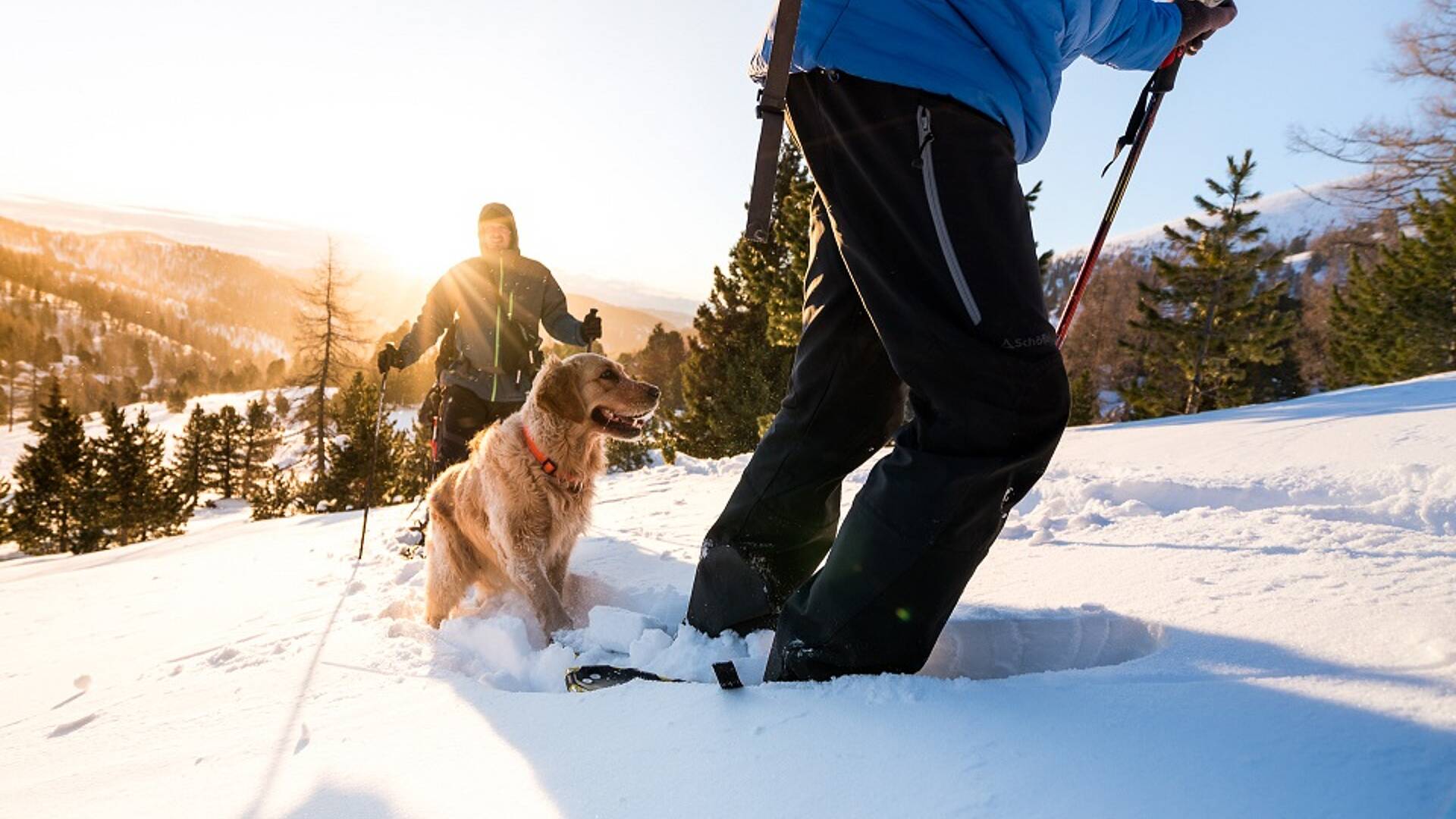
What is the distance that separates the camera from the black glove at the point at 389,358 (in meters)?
4.97

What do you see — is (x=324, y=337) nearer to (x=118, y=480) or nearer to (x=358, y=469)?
(x=118, y=480)

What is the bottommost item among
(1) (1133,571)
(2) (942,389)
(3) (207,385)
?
(3) (207,385)

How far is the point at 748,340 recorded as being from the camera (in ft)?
87.6

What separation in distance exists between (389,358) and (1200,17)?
203 inches

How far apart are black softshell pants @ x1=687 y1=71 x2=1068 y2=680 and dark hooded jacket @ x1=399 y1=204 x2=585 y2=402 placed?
409 centimetres

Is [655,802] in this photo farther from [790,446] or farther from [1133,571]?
[1133,571]

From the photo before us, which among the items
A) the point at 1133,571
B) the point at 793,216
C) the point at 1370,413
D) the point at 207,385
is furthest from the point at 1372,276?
the point at 207,385

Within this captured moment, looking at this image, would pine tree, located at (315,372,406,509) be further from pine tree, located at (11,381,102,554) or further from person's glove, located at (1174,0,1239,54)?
person's glove, located at (1174,0,1239,54)

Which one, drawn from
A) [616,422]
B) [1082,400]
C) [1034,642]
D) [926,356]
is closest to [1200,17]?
[926,356]

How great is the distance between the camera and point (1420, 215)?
25797 millimetres

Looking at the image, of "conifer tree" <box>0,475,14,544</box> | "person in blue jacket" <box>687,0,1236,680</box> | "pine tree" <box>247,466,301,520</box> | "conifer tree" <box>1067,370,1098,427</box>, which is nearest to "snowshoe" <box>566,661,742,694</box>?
"person in blue jacket" <box>687,0,1236,680</box>

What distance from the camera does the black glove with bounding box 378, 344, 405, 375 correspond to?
4.97 metres

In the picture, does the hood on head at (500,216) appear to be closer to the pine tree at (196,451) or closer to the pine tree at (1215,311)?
the pine tree at (1215,311)

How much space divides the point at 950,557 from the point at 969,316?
500 mm
